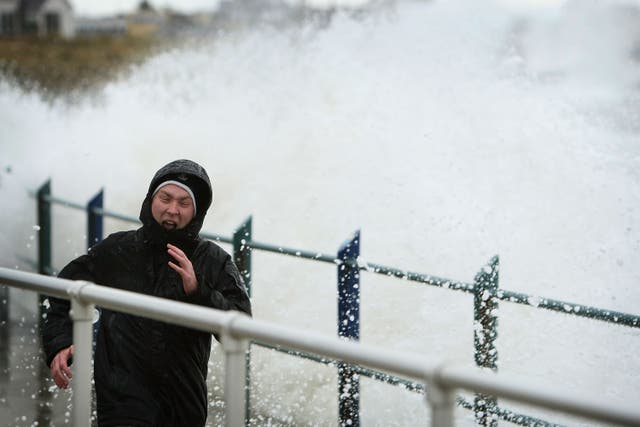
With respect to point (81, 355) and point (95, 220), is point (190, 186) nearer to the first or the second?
point (81, 355)

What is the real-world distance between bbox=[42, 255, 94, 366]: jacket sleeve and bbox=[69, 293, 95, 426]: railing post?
0.90 feet

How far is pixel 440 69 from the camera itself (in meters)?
12.5

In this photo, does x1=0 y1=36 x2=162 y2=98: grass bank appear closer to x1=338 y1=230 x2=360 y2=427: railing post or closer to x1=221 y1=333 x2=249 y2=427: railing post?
x1=338 y1=230 x2=360 y2=427: railing post

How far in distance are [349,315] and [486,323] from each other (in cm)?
78

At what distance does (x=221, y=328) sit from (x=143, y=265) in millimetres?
835

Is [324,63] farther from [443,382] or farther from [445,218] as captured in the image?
[443,382]

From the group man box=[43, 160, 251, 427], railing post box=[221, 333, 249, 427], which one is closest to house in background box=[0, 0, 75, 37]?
man box=[43, 160, 251, 427]

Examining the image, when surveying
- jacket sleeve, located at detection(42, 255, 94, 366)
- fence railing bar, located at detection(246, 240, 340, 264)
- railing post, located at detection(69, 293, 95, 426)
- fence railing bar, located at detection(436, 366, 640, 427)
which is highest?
fence railing bar, located at detection(246, 240, 340, 264)

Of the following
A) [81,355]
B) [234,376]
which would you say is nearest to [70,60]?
[81,355]

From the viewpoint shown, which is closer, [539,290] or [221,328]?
[221,328]

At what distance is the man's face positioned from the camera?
321 centimetres

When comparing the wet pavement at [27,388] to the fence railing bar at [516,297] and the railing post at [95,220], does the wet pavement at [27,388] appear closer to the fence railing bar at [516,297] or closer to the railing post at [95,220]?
the railing post at [95,220]

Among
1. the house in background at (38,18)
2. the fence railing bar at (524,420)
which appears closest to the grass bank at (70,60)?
the house in background at (38,18)

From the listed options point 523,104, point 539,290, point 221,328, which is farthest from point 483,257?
point 221,328
